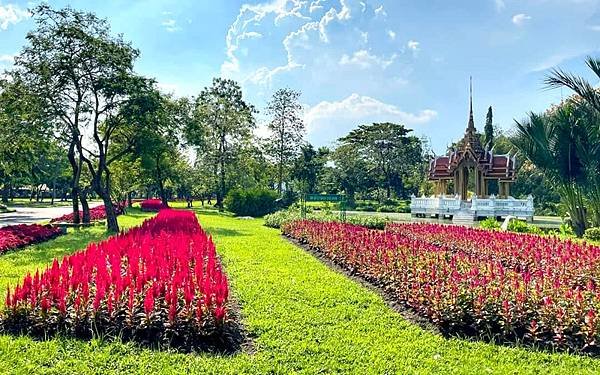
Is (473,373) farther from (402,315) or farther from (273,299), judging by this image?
(273,299)

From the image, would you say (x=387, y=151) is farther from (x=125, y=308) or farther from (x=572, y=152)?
(x=125, y=308)

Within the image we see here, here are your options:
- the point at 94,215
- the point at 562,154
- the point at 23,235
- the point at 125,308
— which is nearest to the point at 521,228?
the point at 562,154

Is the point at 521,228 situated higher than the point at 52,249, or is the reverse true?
the point at 521,228

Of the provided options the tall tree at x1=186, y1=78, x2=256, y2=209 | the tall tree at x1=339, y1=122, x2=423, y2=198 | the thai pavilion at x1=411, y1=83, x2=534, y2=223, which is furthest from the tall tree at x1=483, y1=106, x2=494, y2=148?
the tall tree at x1=186, y1=78, x2=256, y2=209

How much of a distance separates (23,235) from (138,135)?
21.7 feet

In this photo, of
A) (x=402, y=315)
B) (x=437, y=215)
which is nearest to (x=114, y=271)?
(x=402, y=315)

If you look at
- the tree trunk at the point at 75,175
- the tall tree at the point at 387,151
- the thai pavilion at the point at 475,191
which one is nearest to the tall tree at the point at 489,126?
the tall tree at the point at 387,151

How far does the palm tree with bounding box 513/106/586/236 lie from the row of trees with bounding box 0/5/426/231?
14268mm

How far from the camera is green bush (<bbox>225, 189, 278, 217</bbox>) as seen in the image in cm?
3159

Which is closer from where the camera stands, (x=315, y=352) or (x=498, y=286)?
(x=315, y=352)

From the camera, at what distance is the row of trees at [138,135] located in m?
18.0

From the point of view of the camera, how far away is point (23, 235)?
14828mm

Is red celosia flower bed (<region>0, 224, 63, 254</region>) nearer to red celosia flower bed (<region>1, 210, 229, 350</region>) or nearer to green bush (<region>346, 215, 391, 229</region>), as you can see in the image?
red celosia flower bed (<region>1, 210, 229, 350</region>)

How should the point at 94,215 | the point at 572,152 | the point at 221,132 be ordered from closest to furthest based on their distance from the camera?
the point at 572,152 → the point at 94,215 → the point at 221,132
